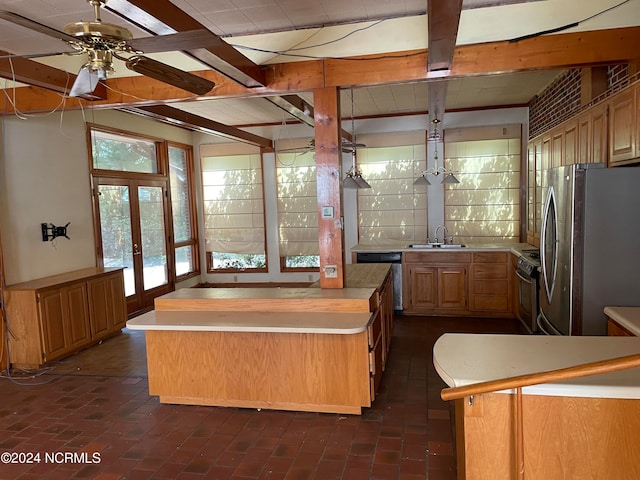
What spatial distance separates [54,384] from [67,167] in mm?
2439

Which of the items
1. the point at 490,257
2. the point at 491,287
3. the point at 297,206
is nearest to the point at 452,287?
the point at 491,287

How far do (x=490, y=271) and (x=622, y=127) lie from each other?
2801 mm

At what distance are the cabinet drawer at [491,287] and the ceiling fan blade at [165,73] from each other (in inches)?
161

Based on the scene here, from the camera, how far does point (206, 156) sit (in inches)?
301

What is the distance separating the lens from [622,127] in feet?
9.50

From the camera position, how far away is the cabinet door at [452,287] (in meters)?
5.55

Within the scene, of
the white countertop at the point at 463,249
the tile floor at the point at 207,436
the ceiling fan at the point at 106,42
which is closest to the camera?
the ceiling fan at the point at 106,42

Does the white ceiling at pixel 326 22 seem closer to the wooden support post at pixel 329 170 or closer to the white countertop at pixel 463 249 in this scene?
the wooden support post at pixel 329 170

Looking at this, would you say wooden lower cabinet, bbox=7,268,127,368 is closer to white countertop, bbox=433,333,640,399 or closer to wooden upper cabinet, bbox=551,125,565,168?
white countertop, bbox=433,333,640,399

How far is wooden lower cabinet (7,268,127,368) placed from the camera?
418 centimetres

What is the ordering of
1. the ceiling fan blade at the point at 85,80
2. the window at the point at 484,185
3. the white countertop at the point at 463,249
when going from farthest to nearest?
the window at the point at 484,185 → the white countertop at the point at 463,249 → the ceiling fan blade at the point at 85,80

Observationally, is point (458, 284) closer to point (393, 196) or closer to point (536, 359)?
point (393, 196)

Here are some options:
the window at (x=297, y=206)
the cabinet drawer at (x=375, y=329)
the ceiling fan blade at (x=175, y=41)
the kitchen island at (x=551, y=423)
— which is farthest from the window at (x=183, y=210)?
the kitchen island at (x=551, y=423)

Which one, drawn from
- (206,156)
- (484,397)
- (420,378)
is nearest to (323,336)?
(420,378)
